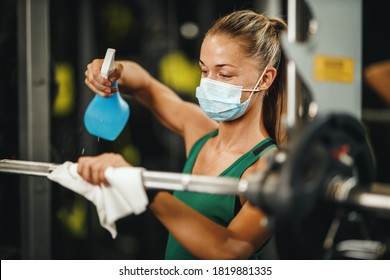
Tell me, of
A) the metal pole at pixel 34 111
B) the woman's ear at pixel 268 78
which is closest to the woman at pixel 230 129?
the woman's ear at pixel 268 78

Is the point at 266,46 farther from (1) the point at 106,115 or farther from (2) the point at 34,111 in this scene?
(2) the point at 34,111

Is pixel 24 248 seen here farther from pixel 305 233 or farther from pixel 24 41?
pixel 305 233

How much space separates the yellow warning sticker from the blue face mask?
412mm

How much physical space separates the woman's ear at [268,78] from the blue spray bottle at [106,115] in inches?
17.2

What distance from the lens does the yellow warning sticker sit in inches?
38.1

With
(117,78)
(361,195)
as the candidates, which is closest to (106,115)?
(117,78)

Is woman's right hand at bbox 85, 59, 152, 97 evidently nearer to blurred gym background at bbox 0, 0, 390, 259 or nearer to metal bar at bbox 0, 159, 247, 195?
blurred gym background at bbox 0, 0, 390, 259

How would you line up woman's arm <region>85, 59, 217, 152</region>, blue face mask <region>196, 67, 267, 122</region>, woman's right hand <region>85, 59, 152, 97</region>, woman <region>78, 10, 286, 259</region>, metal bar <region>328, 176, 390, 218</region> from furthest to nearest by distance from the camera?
woman's arm <region>85, 59, 217, 152</region> → woman's right hand <region>85, 59, 152, 97</region> → blue face mask <region>196, 67, 267, 122</region> → woman <region>78, 10, 286, 259</region> → metal bar <region>328, 176, 390, 218</region>

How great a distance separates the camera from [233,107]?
1390mm

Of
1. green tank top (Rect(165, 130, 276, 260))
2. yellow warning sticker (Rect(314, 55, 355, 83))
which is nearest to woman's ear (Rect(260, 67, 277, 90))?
green tank top (Rect(165, 130, 276, 260))

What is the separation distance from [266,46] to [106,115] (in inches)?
20.5

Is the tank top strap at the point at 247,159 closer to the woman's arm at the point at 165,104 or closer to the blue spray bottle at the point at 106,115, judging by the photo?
the woman's arm at the point at 165,104

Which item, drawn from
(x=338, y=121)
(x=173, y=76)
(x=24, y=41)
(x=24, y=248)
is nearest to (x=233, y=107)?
(x=338, y=121)
